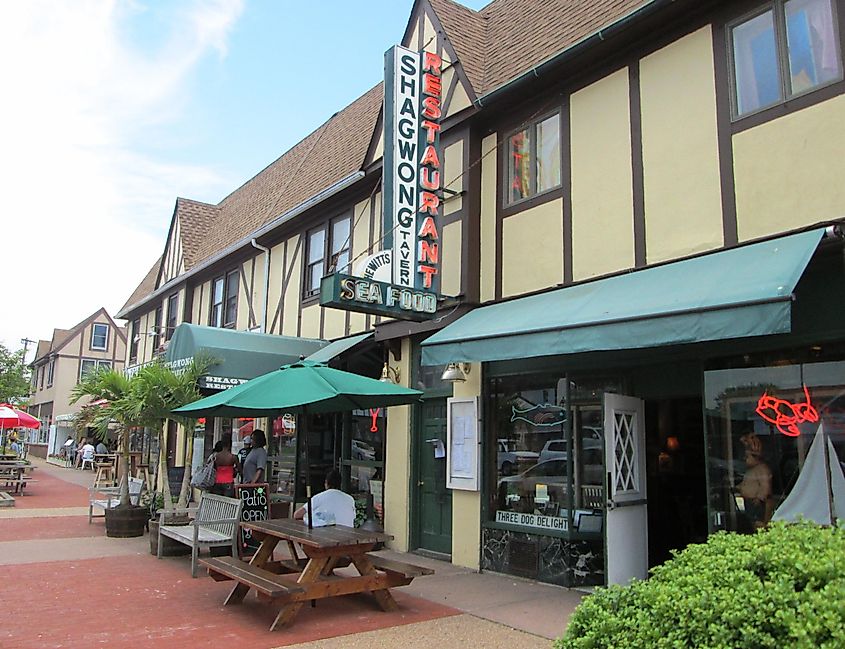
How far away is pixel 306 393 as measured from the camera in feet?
24.1

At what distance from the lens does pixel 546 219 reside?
9141mm

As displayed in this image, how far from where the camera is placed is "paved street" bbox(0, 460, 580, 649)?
20.5 feet

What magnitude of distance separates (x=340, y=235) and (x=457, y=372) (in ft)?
16.7

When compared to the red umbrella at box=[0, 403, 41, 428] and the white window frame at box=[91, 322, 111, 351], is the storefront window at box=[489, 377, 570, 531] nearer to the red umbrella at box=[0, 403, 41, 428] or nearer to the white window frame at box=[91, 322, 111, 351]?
the red umbrella at box=[0, 403, 41, 428]

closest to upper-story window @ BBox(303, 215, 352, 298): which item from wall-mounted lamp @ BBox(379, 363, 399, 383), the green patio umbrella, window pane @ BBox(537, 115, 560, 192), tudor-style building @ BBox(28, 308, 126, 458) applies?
wall-mounted lamp @ BBox(379, 363, 399, 383)

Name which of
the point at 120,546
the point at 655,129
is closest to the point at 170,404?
the point at 120,546

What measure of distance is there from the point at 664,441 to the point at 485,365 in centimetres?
313

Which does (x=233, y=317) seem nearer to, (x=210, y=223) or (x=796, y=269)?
(x=210, y=223)

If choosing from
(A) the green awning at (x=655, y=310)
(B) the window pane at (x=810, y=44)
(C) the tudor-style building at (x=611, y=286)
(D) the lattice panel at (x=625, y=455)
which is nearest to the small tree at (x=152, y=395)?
(C) the tudor-style building at (x=611, y=286)

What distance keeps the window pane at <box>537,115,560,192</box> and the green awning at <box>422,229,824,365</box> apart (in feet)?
5.04

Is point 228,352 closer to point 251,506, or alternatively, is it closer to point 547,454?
point 251,506

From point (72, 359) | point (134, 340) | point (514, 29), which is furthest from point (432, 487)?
point (72, 359)

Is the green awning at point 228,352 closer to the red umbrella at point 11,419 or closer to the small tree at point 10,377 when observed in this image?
the red umbrella at point 11,419

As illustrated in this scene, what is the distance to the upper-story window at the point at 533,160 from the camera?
30.2 feet
